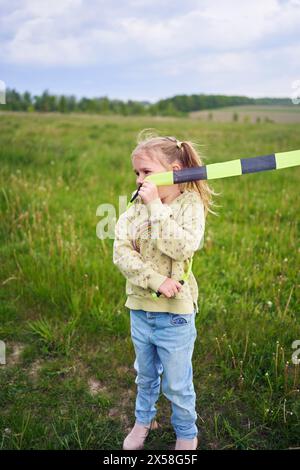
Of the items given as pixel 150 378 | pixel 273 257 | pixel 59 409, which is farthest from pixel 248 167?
pixel 273 257

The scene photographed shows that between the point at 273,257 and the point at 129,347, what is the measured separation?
218 centimetres

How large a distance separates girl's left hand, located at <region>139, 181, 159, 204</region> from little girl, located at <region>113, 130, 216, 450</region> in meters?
0.03

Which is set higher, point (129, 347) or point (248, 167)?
point (248, 167)

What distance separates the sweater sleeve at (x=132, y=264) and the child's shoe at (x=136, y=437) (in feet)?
3.51

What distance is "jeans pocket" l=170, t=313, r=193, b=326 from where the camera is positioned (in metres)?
2.26

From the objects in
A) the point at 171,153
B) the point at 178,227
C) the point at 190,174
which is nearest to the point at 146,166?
the point at 171,153

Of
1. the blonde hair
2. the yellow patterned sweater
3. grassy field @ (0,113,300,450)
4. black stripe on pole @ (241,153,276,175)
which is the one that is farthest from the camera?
grassy field @ (0,113,300,450)

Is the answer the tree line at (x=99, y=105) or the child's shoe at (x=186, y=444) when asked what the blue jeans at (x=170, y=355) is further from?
the tree line at (x=99, y=105)

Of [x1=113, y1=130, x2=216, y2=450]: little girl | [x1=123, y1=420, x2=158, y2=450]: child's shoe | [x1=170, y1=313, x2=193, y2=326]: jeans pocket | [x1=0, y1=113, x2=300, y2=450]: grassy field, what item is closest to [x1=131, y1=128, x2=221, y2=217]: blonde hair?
[x1=113, y1=130, x2=216, y2=450]: little girl

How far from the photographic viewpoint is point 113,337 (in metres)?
3.55

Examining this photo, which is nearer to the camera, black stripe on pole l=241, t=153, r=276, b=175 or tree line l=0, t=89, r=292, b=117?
black stripe on pole l=241, t=153, r=276, b=175

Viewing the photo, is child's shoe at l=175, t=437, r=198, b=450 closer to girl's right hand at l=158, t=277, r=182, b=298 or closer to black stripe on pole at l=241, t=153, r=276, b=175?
girl's right hand at l=158, t=277, r=182, b=298

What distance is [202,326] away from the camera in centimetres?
362
